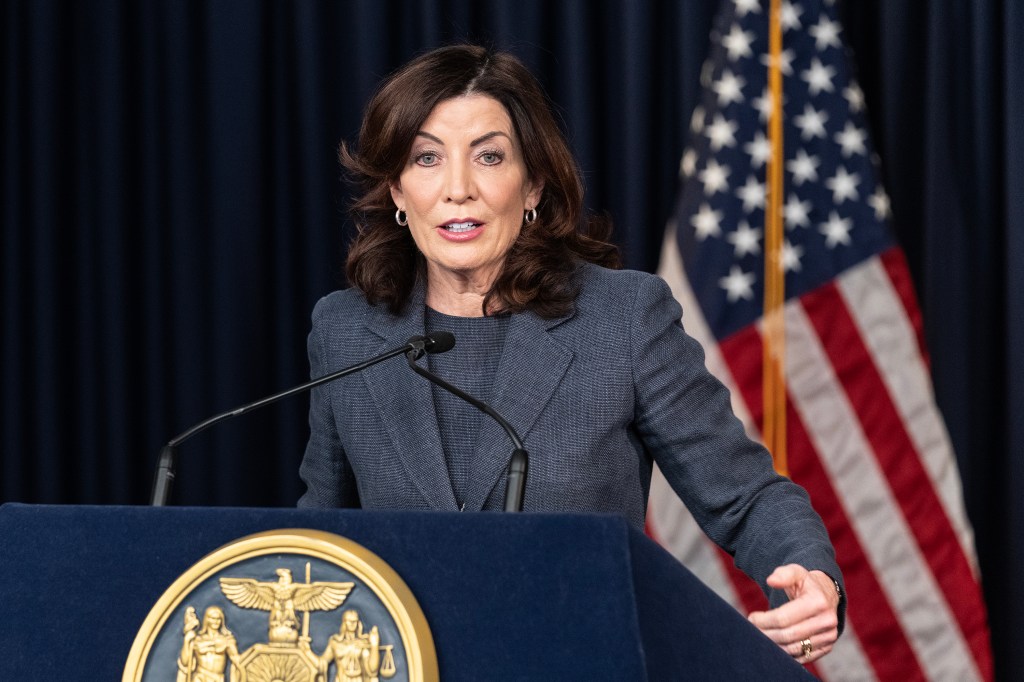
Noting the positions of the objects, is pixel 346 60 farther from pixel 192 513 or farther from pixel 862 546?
pixel 192 513

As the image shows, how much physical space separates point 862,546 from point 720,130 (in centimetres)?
97

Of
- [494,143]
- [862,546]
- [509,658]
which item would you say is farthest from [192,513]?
[862,546]

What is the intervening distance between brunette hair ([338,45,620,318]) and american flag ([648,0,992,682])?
3.03ft

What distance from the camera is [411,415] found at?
5.87 feet

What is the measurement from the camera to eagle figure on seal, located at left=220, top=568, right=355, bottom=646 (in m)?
1.01

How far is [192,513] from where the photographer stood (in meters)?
1.07

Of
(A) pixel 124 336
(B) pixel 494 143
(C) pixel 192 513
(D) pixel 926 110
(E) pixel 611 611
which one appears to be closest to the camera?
(E) pixel 611 611

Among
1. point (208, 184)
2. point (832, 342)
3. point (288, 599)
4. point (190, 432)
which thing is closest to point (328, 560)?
point (288, 599)

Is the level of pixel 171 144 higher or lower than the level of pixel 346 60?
lower

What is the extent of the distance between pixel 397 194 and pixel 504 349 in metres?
0.32

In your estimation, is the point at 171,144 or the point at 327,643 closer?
the point at 327,643

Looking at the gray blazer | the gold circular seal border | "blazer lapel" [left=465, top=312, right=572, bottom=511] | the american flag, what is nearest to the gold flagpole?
the american flag

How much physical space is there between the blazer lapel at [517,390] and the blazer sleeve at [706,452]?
116mm

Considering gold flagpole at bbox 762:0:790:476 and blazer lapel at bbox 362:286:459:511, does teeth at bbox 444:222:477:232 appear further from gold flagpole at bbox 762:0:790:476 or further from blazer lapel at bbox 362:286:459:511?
gold flagpole at bbox 762:0:790:476
